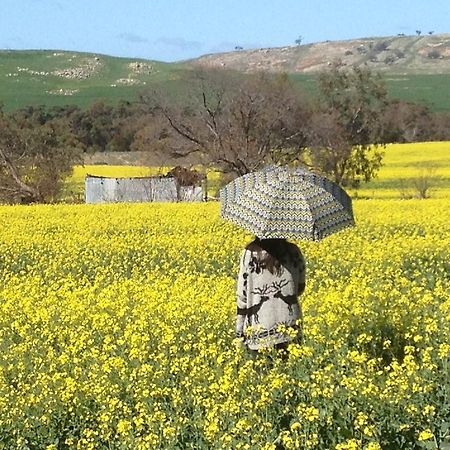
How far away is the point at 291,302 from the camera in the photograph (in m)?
7.29

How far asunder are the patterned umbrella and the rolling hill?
7807 centimetres

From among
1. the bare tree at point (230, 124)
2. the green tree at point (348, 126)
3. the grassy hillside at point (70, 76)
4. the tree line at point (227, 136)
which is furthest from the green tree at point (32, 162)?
the grassy hillside at point (70, 76)

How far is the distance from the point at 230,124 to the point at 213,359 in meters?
34.5

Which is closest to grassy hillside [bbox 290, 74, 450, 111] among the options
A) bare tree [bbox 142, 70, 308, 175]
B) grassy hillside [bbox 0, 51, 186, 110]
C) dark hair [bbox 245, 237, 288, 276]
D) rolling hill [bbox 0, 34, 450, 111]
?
rolling hill [bbox 0, 34, 450, 111]

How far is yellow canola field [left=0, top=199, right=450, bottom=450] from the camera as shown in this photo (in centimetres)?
557

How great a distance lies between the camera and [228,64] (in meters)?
86.6

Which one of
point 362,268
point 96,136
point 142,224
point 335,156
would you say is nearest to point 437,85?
point 96,136

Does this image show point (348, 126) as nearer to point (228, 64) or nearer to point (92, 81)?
point (228, 64)

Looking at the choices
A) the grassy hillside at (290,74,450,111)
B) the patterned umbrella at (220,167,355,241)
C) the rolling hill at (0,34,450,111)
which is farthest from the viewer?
the rolling hill at (0,34,450,111)

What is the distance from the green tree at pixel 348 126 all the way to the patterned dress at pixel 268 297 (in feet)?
120

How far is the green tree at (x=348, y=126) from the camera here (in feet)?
146

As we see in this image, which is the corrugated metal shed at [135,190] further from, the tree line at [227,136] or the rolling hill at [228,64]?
the rolling hill at [228,64]

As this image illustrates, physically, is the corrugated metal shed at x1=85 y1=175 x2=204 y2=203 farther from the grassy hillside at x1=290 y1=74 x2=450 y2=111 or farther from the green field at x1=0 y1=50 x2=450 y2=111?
the grassy hillside at x1=290 y1=74 x2=450 y2=111

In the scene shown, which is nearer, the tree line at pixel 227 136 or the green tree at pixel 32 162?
the green tree at pixel 32 162
